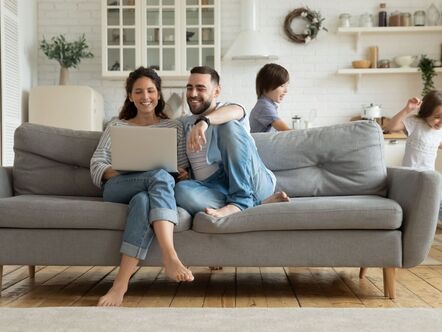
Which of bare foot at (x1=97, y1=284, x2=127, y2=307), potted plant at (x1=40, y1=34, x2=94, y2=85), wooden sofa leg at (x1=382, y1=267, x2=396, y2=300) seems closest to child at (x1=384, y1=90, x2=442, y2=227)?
wooden sofa leg at (x1=382, y1=267, x2=396, y2=300)

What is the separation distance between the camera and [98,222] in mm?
2824

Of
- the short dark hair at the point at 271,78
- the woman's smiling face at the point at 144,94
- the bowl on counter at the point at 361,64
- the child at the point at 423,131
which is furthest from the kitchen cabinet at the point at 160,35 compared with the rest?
the woman's smiling face at the point at 144,94

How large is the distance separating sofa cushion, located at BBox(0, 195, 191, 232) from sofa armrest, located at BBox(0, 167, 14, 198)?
41 centimetres

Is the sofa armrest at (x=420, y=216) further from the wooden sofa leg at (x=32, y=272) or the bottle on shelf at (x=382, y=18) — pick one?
the bottle on shelf at (x=382, y=18)

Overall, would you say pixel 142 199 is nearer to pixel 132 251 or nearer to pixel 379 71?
pixel 132 251

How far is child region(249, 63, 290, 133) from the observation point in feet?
13.3

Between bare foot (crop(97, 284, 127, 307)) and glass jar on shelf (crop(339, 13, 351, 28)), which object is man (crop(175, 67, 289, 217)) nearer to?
bare foot (crop(97, 284, 127, 307))

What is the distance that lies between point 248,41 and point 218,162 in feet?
11.8

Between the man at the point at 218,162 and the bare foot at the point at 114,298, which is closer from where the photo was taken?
the bare foot at the point at 114,298

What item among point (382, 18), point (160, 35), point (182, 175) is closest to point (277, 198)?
point (182, 175)

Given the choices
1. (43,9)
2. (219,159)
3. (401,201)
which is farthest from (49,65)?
(401,201)

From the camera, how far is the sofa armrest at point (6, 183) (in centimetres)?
325

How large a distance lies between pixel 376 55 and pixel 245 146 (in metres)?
4.13

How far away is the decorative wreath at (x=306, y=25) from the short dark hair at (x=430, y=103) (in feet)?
9.88
